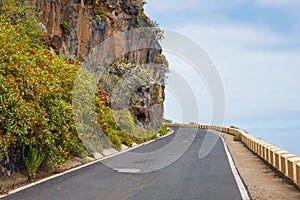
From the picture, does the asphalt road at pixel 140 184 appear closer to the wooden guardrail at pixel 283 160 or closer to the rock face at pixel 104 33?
the wooden guardrail at pixel 283 160

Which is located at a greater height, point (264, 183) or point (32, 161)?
point (32, 161)

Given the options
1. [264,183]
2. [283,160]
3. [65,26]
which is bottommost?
[264,183]

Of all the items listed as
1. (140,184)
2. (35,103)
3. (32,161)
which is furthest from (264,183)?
(35,103)

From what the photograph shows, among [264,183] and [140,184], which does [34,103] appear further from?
[264,183]

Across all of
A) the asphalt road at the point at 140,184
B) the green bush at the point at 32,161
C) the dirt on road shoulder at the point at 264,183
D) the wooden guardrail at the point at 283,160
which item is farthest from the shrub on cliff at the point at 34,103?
the wooden guardrail at the point at 283,160

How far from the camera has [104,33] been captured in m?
36.5

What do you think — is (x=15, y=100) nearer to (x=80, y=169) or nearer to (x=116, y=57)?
(x=80, y=169)

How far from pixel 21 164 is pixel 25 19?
39.4ft

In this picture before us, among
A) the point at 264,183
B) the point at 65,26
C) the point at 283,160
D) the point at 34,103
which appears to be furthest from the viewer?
the point at 65,26

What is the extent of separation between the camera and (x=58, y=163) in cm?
1278

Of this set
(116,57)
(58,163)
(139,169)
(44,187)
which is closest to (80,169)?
(58,163)

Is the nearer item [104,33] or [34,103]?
[34,103]

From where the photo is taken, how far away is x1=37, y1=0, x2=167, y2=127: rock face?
27694 millimetres

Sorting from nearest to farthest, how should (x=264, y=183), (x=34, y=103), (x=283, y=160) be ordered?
(x=34, y=103) < (x=264, y=183) < (x=283, y=160)
